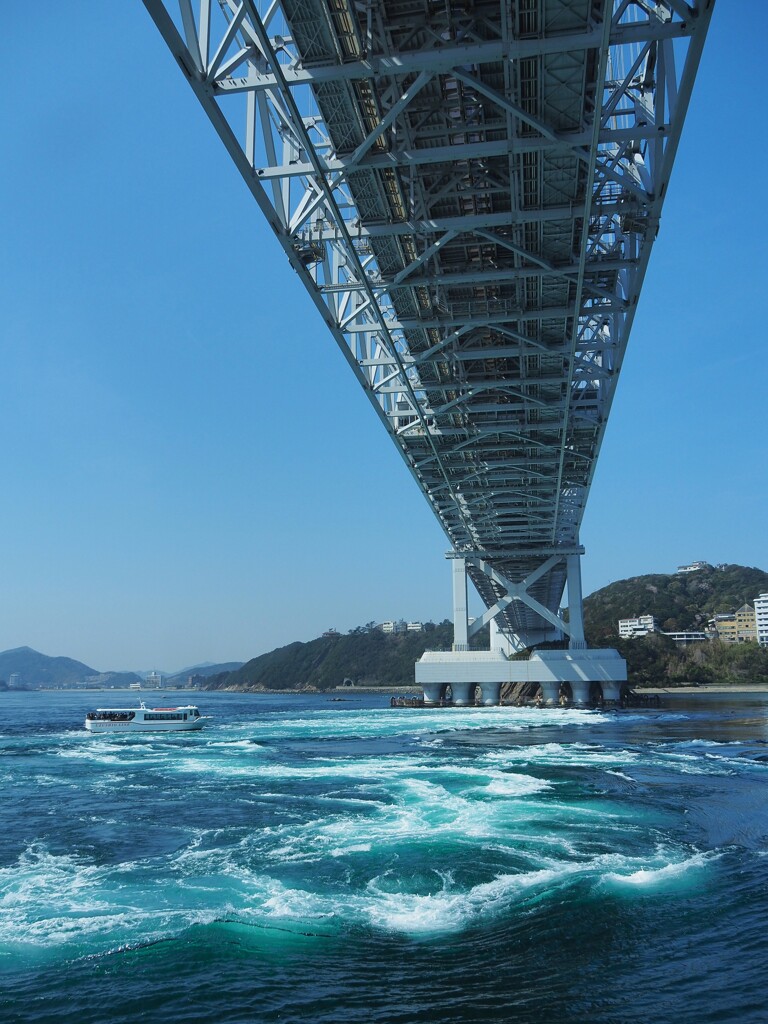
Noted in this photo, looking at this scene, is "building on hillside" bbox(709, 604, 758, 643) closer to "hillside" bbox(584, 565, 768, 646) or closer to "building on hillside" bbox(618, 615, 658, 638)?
"hillside" bbox(584, 565, 768, 646)

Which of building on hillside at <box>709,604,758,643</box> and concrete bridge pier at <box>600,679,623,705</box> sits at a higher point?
building on hillside at <box>709,604,758,643</box>

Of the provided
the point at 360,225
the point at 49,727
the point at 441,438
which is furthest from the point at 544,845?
the point at 49,727

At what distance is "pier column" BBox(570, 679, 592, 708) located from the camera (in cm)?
6425

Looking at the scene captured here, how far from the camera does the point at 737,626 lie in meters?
163

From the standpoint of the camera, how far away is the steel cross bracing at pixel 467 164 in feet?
46.5

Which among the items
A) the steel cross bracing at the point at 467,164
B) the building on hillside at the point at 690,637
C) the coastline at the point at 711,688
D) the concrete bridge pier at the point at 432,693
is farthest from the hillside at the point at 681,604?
the steel cross bracing at the point at 467,164

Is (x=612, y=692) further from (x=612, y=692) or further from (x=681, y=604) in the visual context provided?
(x=681, y=604)

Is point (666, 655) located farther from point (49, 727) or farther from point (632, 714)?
point (49, 727)

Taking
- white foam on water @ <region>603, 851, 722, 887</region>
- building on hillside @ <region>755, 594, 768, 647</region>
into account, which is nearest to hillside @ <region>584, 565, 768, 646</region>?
building on hillside @ <region>755, 594, 768, 647</region>

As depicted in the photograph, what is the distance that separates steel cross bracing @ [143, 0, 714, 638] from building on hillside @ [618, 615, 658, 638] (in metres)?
148

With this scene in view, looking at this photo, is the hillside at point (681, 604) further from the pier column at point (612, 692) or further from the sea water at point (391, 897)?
the sea water at point (391, 897)

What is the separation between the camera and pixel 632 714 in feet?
184

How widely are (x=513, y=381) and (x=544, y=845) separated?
18937mm

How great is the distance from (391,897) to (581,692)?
2176 inches
